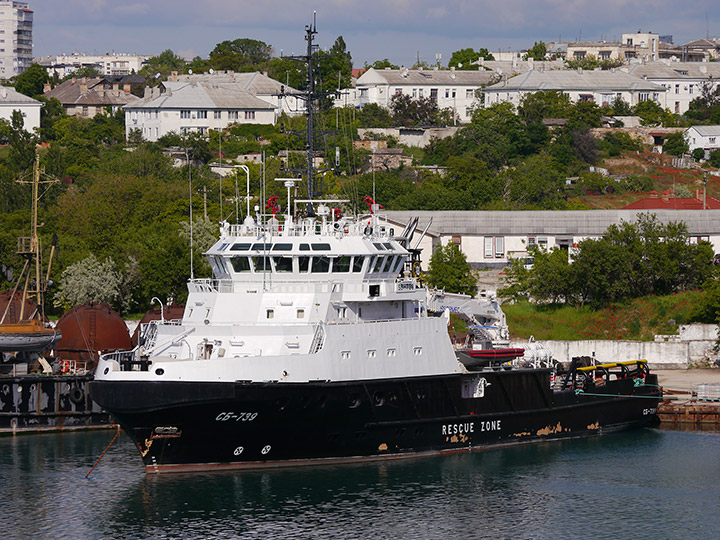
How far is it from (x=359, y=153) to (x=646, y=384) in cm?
6173

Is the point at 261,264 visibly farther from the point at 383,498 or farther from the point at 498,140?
the point at 498,140

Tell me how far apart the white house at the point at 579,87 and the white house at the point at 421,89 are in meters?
3.22

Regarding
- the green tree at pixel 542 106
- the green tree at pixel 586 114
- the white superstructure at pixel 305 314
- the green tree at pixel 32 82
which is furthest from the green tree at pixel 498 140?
the white superstructure at pixel 305 314

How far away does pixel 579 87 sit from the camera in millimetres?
127375

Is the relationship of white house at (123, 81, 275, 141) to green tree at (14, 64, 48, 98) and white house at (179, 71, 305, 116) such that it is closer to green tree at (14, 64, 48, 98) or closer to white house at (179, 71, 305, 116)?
white house at (179, 71, 305, 116)

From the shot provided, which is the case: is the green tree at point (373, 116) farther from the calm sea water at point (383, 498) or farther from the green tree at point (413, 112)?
the calm sea water at point (383, 498)

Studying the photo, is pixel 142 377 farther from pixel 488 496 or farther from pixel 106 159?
pixel 106 159

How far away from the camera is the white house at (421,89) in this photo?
129 metres

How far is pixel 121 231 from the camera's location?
7719 centimetres

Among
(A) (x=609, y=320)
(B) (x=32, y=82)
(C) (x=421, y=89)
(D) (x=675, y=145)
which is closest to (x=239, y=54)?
(B) (x=32, y=82)

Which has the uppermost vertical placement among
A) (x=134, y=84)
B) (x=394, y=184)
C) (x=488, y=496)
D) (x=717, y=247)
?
(x=134, y=84)

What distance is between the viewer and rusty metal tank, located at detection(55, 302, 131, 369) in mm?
51375

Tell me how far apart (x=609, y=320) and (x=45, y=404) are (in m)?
30.5

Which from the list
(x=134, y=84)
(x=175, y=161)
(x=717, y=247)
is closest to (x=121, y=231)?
(x=175, y=161)
